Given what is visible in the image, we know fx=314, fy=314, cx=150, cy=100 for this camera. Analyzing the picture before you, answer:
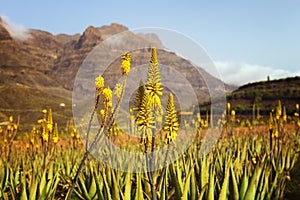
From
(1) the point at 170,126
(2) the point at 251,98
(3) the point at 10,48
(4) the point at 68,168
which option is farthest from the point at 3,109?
(3) the point at 10,48

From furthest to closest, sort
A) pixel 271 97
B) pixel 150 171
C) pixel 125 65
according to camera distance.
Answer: pixel 271 97 < pixel 125 65 < pixel 150 171

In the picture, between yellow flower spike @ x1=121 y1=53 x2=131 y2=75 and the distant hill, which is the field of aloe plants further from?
the distant hill

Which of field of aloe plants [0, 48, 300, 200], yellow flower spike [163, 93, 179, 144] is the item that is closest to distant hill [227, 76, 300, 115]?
field of aloe plants [0, 48, 300, 200]

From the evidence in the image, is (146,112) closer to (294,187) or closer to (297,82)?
(294,187)

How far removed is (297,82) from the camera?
1609 inches

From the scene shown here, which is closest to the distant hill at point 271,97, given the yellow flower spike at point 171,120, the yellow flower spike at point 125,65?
the yellow flower spike at point 171,120

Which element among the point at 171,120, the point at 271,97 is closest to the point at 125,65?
the point at 171,120

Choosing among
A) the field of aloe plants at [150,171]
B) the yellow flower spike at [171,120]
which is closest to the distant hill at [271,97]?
the field of aloe plants at [150,171]

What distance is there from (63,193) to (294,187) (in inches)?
150

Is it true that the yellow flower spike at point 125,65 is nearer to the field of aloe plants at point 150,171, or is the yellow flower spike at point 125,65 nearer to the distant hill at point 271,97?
the field of aloe plants at point 150,171

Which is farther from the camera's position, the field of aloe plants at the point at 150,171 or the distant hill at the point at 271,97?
the distant hill at the point at 271,97

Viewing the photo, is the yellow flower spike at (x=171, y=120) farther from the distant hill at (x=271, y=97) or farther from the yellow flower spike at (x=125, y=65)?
the distant hill at (x=271, y=97)

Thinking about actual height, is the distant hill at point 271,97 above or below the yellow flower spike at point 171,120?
above

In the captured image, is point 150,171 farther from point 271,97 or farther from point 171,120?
point 271,97
